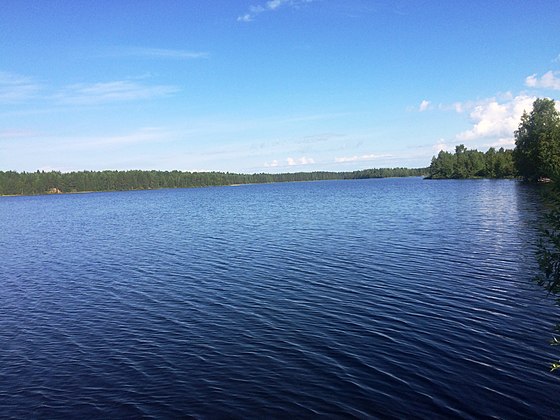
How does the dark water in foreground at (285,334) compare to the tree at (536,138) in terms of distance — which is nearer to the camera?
the dark water in foreground at (285,334)

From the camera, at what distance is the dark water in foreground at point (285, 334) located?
1541 centimetres

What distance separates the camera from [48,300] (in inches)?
1174

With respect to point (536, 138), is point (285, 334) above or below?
below

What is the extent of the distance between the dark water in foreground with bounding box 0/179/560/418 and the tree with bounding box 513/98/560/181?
8051cm

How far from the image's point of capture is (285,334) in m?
21.4

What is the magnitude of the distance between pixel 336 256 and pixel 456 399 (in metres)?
25.3

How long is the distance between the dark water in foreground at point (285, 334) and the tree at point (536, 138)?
80511mm

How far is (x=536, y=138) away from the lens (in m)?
120

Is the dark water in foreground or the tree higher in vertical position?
the tree

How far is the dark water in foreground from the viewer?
15.4 m

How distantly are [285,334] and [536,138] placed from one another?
127622 millimetres

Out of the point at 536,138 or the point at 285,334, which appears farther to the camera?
the point at 536,138

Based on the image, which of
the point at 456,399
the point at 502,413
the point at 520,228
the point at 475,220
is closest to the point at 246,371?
the point at 456,399

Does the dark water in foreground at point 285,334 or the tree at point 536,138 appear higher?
the tree at point 536,138
